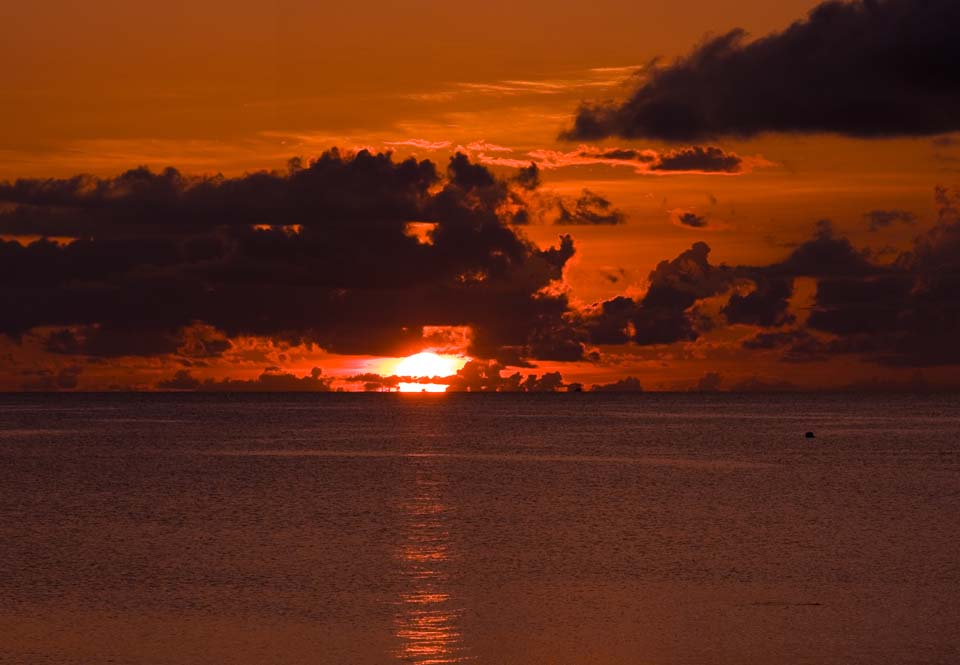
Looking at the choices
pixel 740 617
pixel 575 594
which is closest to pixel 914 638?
pixel 740 617

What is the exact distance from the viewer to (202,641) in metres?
38.1

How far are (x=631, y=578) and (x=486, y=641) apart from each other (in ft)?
42.3

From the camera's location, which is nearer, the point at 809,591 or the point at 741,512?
the point at 809,591

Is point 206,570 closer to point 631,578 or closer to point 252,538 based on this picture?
point 252,538

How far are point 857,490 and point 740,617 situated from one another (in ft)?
174

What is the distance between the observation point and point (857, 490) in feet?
299

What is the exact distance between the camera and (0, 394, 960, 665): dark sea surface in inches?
1481

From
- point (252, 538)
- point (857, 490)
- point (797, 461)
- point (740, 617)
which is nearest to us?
point (740, 617)

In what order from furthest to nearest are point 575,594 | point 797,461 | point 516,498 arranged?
point 797,461, point 516,498, point 575,594

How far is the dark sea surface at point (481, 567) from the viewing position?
123 ft

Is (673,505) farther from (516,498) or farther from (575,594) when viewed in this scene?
(575,594)

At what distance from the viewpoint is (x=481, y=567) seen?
5203 centimetres

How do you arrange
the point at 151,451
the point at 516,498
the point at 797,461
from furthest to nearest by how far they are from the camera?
1. the point at 151,451
2. the point at 797,461
3. the point at 516,498

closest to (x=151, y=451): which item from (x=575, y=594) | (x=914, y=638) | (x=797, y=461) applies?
(x=797, y=461)
